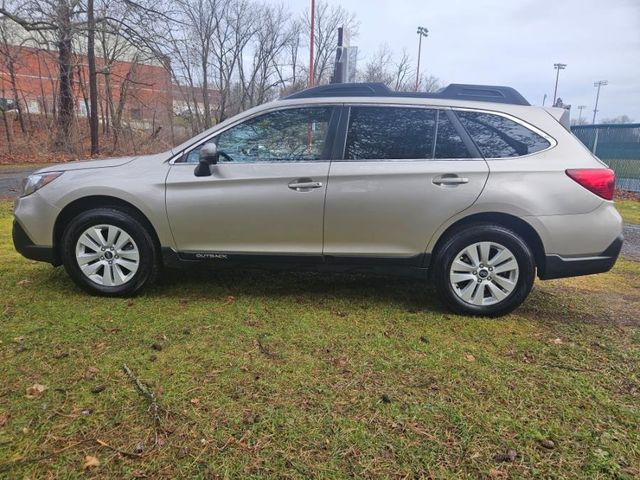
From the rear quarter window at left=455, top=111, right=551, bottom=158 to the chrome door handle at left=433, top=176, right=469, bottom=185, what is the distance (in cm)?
28

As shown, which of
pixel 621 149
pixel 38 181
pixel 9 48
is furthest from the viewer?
pixel 9 48

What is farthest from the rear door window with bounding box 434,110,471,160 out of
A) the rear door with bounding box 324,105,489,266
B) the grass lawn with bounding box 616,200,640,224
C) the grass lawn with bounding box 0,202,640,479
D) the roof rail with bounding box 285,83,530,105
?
the grass lawn with bounding box 616,200,640,224

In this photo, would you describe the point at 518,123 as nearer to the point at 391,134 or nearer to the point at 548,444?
the point at 391,134

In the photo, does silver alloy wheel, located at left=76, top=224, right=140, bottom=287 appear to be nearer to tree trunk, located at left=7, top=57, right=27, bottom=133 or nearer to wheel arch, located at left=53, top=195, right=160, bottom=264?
wheel arch, located at left=53, top=195, right=160, bottom=264

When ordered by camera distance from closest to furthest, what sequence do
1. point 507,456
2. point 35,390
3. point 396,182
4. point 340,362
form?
1. point 507,456
2. point 35,390
3. point 340,362
4. point 396,182

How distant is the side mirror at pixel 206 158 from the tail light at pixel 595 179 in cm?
275

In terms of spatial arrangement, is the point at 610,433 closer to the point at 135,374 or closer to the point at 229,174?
the point at 135,374

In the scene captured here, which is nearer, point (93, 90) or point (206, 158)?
point (206, 158)

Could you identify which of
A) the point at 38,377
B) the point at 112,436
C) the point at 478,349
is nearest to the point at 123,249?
the point at 38,377

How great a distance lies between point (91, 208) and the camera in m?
3.94

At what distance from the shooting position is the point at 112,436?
85.5 inches

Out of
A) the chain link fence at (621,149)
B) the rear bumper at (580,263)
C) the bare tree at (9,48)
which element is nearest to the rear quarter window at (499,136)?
the rear bumper at (580,263)

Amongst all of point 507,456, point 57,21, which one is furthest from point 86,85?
point 507,456

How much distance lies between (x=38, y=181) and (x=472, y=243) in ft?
12.1
